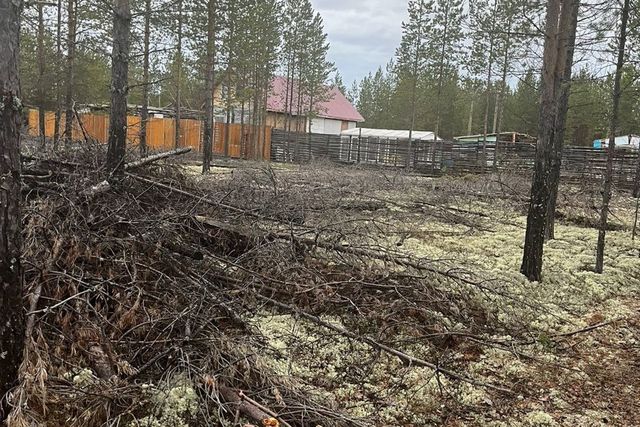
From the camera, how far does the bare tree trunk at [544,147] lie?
214 inches

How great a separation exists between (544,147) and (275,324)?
12.0 feet

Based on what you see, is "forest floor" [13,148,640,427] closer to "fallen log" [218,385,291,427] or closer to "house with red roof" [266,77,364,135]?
"fallen log" [218,385,291,427]

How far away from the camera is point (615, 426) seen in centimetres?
303

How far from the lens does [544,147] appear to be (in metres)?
5.59

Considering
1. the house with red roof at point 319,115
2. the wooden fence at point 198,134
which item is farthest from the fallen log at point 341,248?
the house with red roof at point 319,115

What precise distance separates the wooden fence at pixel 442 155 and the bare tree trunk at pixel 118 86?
13.5 metres

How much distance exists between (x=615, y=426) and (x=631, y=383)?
0.75 m

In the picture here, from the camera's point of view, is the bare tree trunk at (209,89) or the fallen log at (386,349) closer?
the fallen log at (386,349)

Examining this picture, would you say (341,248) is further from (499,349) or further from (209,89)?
(209,89)

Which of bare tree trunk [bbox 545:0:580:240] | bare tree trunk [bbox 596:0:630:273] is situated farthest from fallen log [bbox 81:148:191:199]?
bare tree trunk [bbox 596:0:630:273]

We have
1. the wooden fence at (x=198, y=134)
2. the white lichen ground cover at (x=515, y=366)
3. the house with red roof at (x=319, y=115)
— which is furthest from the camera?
the house with red roof at (x=319, y=115)

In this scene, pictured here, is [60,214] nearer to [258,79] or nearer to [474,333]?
[474,333]

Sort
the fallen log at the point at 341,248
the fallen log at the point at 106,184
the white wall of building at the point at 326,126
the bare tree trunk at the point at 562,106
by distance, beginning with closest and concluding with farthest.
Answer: the fallen log at the point at 106,184 < the fallen log at the point at 341,248 < the bare tree trunk at the point at 562,106 < the white wall of building at the point at 326,126

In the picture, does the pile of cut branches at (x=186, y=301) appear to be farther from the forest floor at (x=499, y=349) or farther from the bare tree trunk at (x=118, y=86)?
the bare tree trunk at (x=118, y=86)
